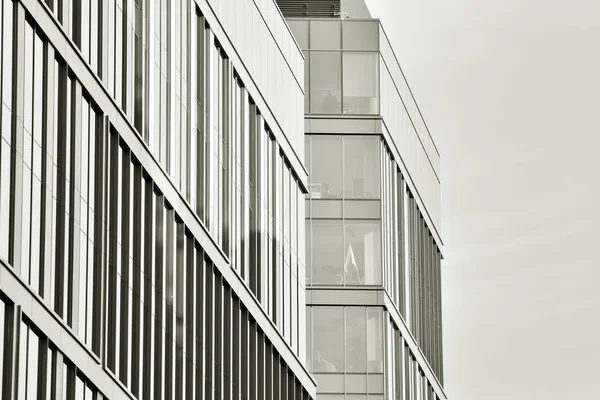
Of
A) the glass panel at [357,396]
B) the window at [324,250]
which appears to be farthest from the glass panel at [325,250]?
the glass panel at [357,396]

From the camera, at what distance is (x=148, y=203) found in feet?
159

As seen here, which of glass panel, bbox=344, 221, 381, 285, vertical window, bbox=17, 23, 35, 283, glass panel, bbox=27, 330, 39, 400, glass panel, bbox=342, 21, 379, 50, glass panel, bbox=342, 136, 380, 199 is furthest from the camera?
glass panel, bbox=342, 21, 379, 50

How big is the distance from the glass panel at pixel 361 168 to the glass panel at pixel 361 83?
5.46 feet

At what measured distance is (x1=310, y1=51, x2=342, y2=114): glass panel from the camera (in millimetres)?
86938

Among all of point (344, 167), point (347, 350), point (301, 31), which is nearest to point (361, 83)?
point (301, 31)

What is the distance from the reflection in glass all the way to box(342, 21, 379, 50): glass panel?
45.8ft

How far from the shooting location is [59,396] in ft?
132

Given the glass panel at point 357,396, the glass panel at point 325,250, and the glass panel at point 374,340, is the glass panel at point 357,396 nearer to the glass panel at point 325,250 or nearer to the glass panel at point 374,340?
the glass panel at point 374,340

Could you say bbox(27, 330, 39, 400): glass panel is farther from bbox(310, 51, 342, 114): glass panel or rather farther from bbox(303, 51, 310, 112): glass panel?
bbox(310, 51, 342, 114): glass panel

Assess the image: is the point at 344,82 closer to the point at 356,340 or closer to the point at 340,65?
the point at 340,65

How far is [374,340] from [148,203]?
127 ft

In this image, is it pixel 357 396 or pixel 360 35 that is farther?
pixel 360 35

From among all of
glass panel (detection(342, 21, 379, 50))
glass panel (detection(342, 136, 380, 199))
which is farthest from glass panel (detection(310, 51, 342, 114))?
glass panel (detection(342, 136, 380, 199))

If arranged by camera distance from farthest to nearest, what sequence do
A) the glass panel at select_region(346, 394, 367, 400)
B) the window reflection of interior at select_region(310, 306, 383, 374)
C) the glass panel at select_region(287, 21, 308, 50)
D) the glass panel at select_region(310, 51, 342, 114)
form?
the glass panel at select_region(287, 21, 308, 50) < the glass panel at select_region(310, 51, 342, 114) < the window reflection of interior at select_region(310, 306, 383, 374) < the glass panel at select_region(346, 394, 367, 400)
